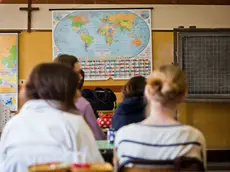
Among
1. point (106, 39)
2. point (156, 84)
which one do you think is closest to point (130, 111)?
point (156, 84)

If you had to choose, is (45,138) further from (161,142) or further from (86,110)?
(86,110)

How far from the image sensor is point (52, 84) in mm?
1761

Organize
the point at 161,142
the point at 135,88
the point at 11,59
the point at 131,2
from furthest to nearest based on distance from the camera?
the point at 131,2 < the point at 11,59 < the point at 135,88 < the point at 161,142

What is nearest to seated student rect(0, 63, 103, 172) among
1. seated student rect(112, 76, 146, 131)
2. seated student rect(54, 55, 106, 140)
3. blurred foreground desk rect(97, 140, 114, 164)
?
blurred foreground desk rect(97, 140, 114, 164)

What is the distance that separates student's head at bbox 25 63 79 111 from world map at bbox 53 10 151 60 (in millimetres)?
3622

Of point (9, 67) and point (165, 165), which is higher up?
point (9, 67)

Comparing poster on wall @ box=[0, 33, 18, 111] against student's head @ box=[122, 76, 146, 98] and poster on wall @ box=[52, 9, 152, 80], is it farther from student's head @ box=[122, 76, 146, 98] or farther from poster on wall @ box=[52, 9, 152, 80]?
student's head @ box=[122, 76, 146, 98]

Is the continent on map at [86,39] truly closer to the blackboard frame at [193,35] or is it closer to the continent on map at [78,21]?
the continent on map at [78,21]

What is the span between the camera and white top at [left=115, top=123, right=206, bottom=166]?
1826mm

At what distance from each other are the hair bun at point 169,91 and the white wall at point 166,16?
3.60 metres

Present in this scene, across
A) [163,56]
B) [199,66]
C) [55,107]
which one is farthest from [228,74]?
[55,107]

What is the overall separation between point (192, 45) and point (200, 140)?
3.29 meters

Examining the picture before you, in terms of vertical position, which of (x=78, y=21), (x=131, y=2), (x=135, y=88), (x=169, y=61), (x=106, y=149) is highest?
(x=131, y=2)

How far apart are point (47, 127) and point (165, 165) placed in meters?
0.55
